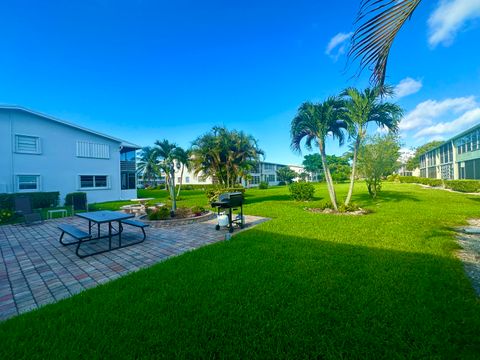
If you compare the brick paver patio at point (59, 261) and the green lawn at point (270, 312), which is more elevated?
the green lawn at point (270, 312)

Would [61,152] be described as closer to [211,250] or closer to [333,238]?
[211,250]

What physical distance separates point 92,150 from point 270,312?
69.8 feet

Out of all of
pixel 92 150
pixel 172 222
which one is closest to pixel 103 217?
pixel 172 222

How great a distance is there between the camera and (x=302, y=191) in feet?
50.5

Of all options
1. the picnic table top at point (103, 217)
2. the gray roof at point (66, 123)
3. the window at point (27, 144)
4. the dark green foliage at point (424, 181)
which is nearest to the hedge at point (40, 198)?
the window at point (27, 144)

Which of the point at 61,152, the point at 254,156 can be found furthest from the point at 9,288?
the point at 61,152

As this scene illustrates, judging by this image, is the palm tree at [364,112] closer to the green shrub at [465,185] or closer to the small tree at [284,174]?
the green shrub at [465,185]

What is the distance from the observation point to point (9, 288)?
3521 mm

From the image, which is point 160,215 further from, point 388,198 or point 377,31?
point 388,198

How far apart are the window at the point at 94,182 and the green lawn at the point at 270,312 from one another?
710 inches

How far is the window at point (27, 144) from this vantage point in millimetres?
14305

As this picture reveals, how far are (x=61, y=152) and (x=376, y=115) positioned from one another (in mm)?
22591

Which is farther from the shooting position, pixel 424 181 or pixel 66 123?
pixel 424 181

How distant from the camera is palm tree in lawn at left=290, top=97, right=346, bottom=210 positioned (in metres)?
10.3
